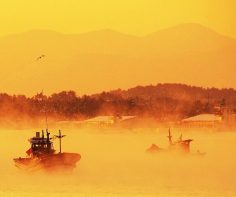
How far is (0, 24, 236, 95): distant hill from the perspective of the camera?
8.51m

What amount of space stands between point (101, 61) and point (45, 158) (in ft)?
3.65

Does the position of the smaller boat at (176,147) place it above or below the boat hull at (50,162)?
above

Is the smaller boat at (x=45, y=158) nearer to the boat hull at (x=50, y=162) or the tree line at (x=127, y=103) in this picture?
the boat hull at (x=50, y=162)

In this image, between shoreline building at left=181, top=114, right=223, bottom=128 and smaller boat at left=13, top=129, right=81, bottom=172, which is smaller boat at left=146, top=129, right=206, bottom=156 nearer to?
shoreline building at left=181, top=114, right=223, bottom=128

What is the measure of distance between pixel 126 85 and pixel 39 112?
0.92m

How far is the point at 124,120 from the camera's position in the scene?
859 cm

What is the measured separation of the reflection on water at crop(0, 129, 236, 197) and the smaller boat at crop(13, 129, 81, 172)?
0.06m

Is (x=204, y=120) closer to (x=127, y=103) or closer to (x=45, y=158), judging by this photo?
(x=127, y=103)

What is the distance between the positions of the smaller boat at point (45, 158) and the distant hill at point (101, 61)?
499mm

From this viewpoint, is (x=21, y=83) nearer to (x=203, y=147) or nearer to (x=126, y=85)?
(x=126, y=85)

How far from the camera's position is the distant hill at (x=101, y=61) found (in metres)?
8.51

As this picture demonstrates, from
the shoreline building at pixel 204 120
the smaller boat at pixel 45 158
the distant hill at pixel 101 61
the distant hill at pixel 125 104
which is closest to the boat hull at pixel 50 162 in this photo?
the smaller boat at pixel 45 158

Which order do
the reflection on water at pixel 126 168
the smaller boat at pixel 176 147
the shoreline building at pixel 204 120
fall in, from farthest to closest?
the smaller boat at pixel 176 147
the shoreline building at pixel 204 120
the reflection on water at pixel 126 168

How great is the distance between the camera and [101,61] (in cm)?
861
